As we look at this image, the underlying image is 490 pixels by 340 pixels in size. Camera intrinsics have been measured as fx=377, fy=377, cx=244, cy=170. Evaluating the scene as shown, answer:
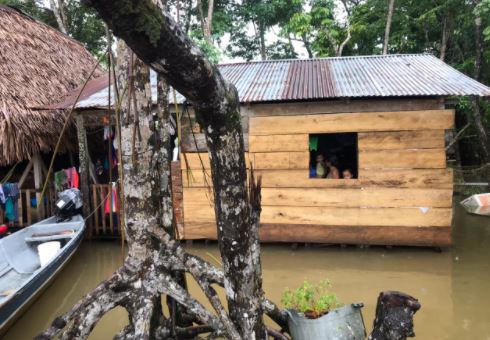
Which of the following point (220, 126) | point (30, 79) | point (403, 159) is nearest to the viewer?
point (220, 126)

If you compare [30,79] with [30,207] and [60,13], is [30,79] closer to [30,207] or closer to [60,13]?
[30,207]

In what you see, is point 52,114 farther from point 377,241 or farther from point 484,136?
point 484,136

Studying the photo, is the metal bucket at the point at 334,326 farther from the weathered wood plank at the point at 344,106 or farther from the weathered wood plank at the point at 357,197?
the weathered wood plank at the point at 344,106

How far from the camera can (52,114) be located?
26.5 ft

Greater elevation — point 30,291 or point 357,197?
point 357,197

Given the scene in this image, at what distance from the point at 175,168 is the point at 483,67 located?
33.1ft

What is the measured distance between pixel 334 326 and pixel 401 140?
14.2ft

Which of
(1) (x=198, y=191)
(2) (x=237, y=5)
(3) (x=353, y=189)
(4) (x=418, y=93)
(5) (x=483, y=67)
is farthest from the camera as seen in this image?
(2) (x=237, y=5)

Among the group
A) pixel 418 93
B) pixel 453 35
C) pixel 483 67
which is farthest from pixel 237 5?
pixel 418 93

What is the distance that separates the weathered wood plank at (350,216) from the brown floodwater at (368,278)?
53 centimetres

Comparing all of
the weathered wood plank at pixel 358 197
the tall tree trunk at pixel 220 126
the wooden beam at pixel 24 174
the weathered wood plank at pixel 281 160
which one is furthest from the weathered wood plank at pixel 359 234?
the wooden beam at pixel 24 174

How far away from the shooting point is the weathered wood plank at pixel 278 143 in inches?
265

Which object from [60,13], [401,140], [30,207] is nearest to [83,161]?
[30,207]

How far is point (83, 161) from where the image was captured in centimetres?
748
